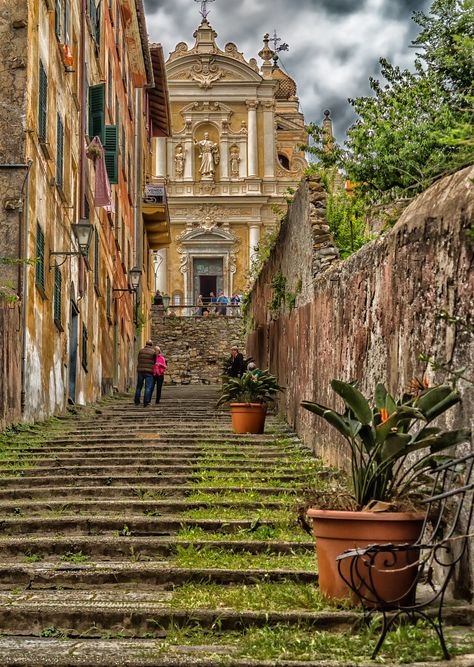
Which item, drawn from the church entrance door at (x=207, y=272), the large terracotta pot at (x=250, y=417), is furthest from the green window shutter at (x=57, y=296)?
the church entrance door at (x=207, y=272)

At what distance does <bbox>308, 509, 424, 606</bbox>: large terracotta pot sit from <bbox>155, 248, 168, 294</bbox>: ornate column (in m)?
43.4

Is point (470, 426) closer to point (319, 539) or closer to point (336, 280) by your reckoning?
point (319, 539)

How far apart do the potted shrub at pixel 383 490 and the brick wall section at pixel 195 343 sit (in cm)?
2831

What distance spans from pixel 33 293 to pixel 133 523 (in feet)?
22.0

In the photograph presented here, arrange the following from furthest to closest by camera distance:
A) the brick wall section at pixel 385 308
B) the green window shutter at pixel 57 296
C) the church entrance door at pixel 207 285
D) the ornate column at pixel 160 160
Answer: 1. the ornate column at pixel 160 160
2. the church entrance door at pixel 207 285
3. the green window shutter at pixel 57 296
4. the brick wall section at pixel 385 308

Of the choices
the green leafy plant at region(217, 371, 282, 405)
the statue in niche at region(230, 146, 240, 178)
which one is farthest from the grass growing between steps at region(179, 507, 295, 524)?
the statue in niche at region(230, 146, 240, 178)

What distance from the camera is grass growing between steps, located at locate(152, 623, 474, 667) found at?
4.98 metres

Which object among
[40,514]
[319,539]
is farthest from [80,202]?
[319,539]

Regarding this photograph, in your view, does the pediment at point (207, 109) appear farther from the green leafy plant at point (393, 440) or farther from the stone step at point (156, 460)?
the green leafy plant at point (393, 440)

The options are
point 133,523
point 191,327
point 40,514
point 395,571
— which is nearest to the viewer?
point 395,571

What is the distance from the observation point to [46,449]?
12.3 metres

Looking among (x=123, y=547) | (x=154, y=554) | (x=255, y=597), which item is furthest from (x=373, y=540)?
(x=123, y=547)

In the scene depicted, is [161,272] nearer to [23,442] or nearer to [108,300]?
[108,300]

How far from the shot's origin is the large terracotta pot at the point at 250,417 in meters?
14.3
